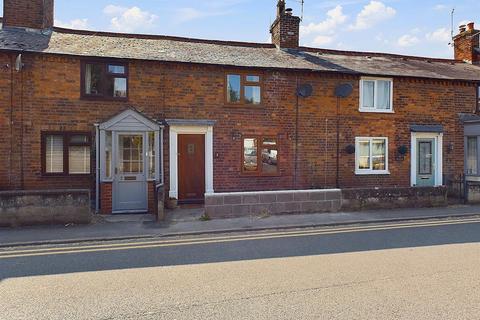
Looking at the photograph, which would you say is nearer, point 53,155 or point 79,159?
point 53,155

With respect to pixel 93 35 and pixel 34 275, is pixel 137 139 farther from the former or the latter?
pixel 34 275

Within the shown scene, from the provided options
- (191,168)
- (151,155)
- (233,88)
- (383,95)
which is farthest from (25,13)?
(383,95)

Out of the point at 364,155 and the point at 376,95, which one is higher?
the point at 376,95

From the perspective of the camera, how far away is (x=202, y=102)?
39.0ft

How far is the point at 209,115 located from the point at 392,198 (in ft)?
20.7

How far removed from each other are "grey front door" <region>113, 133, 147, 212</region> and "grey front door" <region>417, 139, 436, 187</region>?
1046 centimetres

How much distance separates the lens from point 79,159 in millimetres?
10844

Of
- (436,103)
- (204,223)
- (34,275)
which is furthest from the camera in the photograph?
(436,103)

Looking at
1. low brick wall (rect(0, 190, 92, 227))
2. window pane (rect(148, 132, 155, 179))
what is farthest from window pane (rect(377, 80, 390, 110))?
low brick wall (rect(0, 190, 92, 227))

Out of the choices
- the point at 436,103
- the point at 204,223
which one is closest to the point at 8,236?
the point at 204,223

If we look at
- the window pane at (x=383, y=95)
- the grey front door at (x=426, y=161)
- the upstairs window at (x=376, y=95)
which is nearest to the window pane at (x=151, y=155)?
the upstairs window at (x=376, y=95)

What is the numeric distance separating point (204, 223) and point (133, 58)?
18.6ft

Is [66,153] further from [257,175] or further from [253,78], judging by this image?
[253,78]

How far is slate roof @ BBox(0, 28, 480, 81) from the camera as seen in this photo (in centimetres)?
1120
